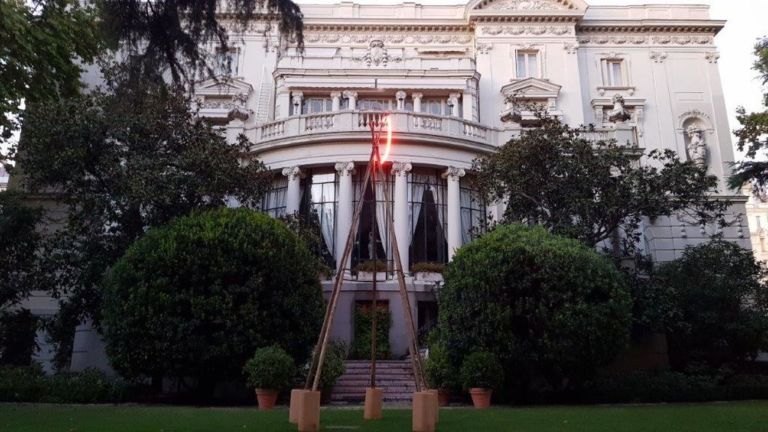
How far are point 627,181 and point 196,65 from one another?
1482 centimetres

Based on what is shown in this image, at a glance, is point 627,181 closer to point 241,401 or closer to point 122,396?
point 241,401

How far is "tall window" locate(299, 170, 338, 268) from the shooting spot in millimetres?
23812

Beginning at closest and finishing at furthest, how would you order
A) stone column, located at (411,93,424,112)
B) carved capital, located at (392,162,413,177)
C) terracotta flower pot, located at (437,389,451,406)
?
terracotta flower pot, located at (437,389,451,406)
carved capital, located at (392,162,413,177)
stone column, located at (411,93,424,112)

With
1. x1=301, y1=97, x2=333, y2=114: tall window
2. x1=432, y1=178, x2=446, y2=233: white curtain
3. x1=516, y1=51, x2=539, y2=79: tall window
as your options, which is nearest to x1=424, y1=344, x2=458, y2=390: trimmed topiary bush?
x1=432, y1=178, x2=446, y2=233: white curtain

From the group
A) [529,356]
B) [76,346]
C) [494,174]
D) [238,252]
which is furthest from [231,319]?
[494,174]

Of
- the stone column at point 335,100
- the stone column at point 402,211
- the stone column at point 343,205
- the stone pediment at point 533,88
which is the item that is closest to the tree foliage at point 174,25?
the stone column at point 343,205

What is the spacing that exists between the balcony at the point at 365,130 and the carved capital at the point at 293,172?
1000mm

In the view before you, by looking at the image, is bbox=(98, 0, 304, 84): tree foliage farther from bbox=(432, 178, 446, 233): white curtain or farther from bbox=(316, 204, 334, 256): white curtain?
bbox=(432, 178, 446, 233): white curtain

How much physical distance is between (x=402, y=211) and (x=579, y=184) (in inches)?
259

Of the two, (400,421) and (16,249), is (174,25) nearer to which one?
(400,421)

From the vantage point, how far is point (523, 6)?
117 ft

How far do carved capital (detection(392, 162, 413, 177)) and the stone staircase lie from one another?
7234 millimetres

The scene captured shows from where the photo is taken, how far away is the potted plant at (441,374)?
1572cm

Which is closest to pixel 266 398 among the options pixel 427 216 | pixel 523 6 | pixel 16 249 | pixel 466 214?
pixel 427 216
